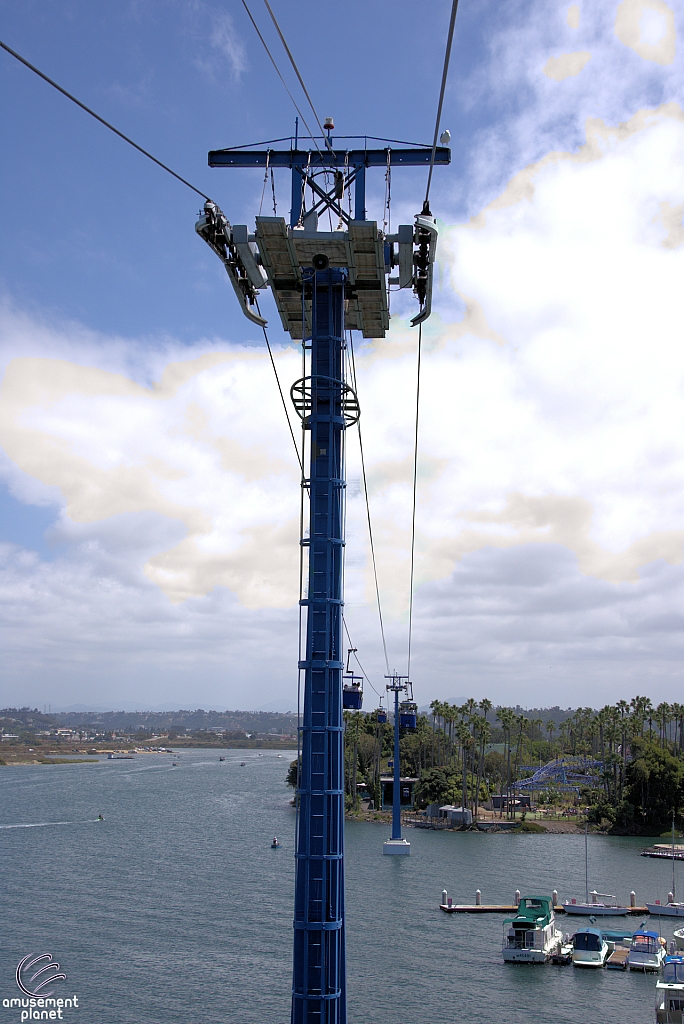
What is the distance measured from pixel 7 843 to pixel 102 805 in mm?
39229

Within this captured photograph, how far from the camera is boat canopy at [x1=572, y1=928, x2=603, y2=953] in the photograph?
4466cm

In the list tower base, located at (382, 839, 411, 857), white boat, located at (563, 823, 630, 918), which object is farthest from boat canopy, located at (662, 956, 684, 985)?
tower base, located at (382, 839, 411, 857)

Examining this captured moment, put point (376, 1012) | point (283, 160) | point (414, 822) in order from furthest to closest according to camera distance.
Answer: point (414, 822)
point (376, 1012)
point (283, 160)

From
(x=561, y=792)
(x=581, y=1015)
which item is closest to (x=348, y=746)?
(x=561, y=792)

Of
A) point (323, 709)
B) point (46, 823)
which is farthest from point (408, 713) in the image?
point (46, 823)

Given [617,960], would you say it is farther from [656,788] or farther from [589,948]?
[656,788]

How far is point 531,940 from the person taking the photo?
145 ft

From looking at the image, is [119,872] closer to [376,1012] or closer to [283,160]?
[376,1012]

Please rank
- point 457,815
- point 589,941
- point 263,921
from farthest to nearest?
point 457,815 < point 263,921 < point 589,941

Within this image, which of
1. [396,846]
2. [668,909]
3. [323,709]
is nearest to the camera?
[323,709]

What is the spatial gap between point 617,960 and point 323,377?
3985 centimetres

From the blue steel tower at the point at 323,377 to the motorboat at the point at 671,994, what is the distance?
2561 centimetres

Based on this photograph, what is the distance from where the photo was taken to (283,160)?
63.2 feet

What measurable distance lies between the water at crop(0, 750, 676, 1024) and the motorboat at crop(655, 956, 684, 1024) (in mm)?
1247
